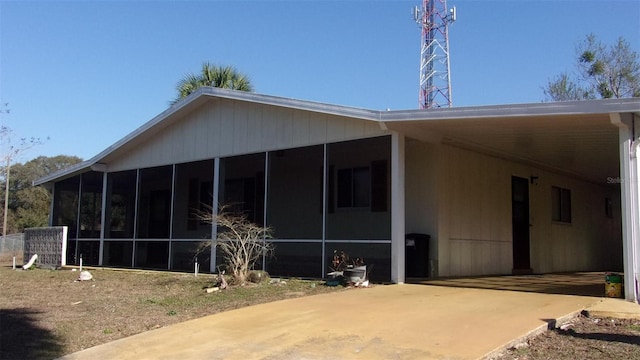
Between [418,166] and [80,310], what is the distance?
742 cm

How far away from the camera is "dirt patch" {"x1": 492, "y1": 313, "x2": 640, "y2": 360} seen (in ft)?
18.5

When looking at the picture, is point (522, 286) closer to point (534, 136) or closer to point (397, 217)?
point (397, 217)

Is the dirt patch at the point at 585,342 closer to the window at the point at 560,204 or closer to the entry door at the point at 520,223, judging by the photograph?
the entry door at the point at 520,223

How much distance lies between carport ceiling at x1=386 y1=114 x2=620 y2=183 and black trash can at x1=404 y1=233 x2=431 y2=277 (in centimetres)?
212

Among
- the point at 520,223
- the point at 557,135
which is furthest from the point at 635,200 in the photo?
the point at 520,223

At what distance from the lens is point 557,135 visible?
10.8m

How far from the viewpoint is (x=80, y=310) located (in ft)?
29.4

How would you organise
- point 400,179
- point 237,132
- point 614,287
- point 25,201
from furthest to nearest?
point 25,201 < point 237,132 < point 400,179 < point 614,287

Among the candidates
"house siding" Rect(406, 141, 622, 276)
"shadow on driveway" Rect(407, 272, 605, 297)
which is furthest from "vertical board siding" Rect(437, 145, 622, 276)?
"shadow on driveway" Rect(407, 272, 605, 297)

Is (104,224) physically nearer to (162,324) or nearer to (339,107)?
(339,107)

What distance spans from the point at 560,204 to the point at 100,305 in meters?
13.5

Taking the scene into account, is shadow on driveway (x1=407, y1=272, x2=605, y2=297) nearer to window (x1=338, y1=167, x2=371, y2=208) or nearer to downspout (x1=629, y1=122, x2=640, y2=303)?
downspout (x1=629, y1=122, x2=640, y2=303)

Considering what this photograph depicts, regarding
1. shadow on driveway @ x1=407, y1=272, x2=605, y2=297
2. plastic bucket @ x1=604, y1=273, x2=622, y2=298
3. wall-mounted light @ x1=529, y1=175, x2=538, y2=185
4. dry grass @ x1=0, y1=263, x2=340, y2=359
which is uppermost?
wall-mounted light @ x1=529, y1=175, x2=538, y2=185

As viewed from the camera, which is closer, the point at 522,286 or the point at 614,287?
the point at 614,287
